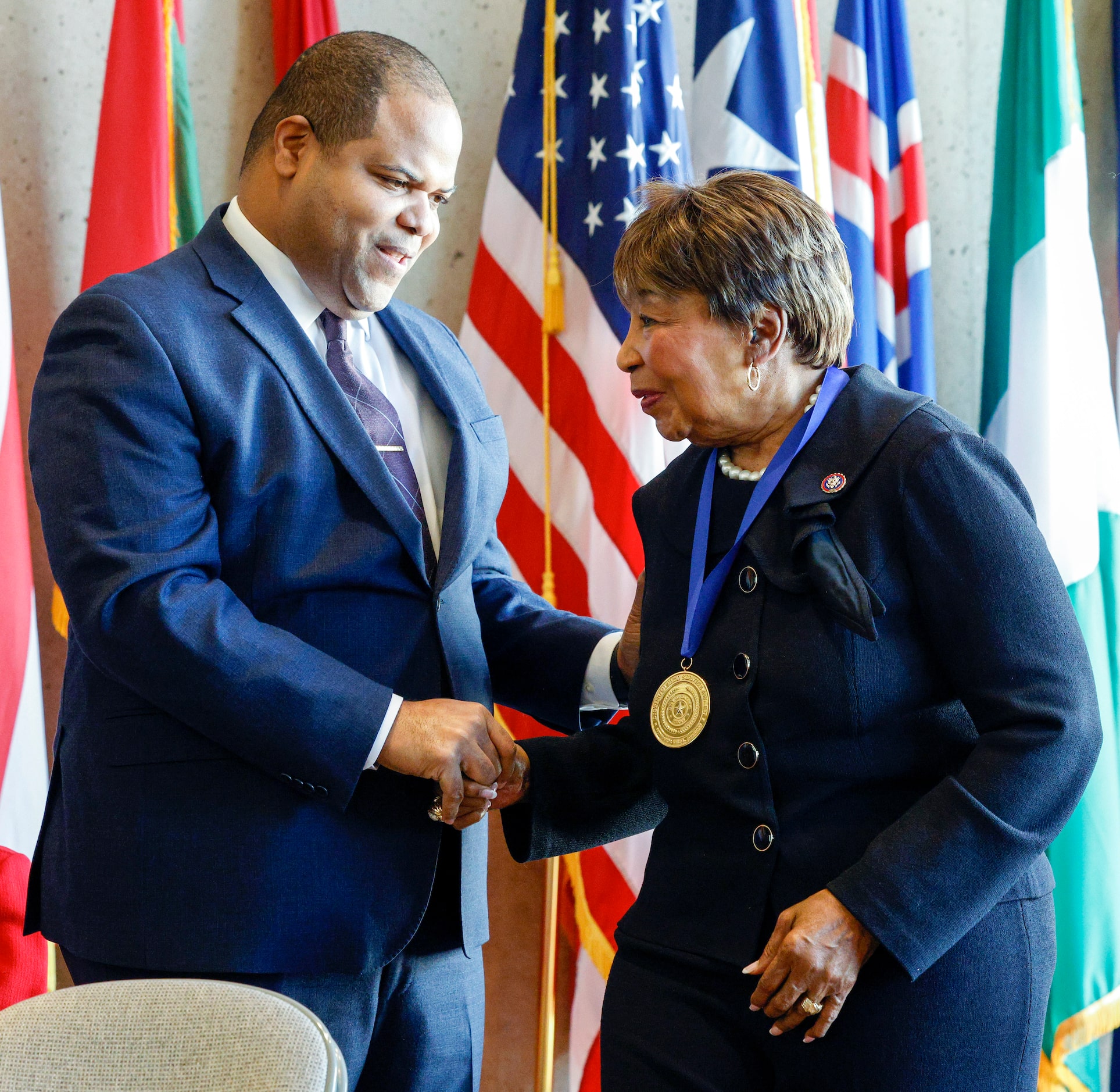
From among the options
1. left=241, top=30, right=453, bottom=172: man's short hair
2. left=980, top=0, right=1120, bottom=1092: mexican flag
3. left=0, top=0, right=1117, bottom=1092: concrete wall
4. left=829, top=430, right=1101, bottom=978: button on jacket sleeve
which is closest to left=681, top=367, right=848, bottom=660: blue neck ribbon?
left=829, top=430, right=1101, bottom=978: button on jacket sleeve

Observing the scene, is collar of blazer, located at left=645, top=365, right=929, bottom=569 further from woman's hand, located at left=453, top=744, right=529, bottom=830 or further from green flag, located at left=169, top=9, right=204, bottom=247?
green flag, located at left=169, top=9, right=204, bottom=247

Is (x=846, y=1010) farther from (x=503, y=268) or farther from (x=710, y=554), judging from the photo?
(x=503, y=268)

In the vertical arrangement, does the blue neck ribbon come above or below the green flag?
below

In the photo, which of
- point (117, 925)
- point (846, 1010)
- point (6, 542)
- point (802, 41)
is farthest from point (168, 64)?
point (846, 1010)

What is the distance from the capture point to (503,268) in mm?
2955

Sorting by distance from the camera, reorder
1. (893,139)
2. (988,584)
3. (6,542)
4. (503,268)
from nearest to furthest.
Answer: (988,584)
(6,542)
(503,268)
(893,139)

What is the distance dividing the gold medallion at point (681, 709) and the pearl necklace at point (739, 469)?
0.84 ft

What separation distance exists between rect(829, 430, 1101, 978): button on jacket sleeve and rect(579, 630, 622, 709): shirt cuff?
0.69 meters

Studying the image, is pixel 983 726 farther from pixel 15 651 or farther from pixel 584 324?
pixel 15 651

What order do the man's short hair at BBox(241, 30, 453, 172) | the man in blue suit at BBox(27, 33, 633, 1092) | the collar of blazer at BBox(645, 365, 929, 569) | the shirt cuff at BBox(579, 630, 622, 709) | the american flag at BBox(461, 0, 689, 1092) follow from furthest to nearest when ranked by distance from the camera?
the american flag at BBox(461, 0, 689, 1092) < the shirt cuff at BBox(579, 630, 622, 709) < the man's short hair at BBox(241, 30, 453, 172) < the man in blue suit at BBox(27, 33, 633, 1092) < the collar of blazer at BBox(645, 365, 929, 569)

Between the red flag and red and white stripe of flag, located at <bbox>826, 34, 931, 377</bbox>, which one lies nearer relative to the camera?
the red flag

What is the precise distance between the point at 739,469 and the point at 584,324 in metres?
1.31

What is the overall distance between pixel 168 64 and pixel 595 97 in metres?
0.96

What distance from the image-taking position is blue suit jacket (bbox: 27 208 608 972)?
1516 mm
